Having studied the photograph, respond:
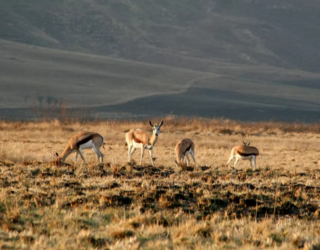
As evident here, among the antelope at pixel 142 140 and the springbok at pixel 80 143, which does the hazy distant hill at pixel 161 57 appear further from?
the springbok at pixel 80 143

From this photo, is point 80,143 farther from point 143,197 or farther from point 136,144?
point 143,197

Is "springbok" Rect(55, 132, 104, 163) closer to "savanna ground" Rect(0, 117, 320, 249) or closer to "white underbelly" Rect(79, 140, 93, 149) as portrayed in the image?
"white underbelly" Rect(79, 140, 93, 149)

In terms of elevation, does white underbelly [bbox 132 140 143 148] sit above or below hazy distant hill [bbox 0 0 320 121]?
below

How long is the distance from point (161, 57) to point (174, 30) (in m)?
32.6

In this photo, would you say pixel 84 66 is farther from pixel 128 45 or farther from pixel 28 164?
pixel 28 164

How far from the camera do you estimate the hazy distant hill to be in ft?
262

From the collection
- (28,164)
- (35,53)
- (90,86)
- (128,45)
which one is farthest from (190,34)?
(28,164)

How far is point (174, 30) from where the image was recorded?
17088 cm

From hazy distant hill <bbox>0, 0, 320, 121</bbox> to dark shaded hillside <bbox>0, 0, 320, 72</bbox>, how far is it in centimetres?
29

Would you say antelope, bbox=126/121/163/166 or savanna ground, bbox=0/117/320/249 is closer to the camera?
savanna ground, bbox=0/117/320/249

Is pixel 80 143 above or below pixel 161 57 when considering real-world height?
below

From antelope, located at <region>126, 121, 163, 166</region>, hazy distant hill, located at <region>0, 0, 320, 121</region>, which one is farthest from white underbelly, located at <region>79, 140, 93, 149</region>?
hazy distant hill, located at <region>0, 0, 320, 121</region>

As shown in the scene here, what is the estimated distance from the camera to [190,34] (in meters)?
167

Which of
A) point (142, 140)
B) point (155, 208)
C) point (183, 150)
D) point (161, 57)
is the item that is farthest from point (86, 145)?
point (161, 57)
